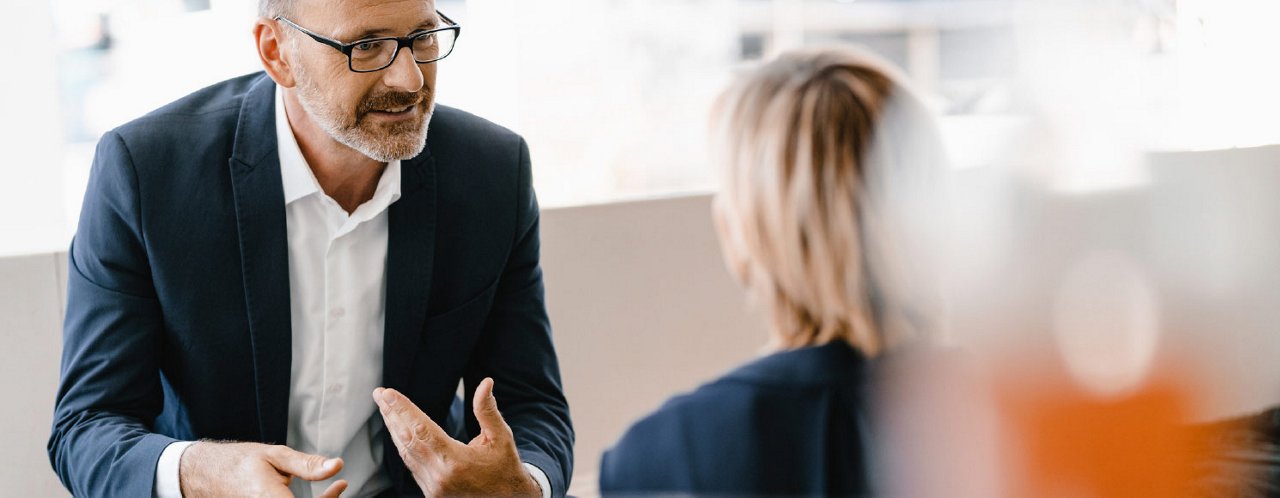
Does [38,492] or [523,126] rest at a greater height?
[523,126]

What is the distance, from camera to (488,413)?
110cm

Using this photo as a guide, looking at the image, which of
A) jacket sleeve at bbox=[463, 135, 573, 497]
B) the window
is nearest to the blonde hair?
the window

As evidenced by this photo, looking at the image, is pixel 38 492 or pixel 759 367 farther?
pixel 38 492

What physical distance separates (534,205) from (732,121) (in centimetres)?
43

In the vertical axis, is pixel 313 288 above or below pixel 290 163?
below

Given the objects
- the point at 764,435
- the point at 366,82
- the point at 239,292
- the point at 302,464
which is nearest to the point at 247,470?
the point at 302,464

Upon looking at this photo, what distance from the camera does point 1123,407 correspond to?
3.53 feet

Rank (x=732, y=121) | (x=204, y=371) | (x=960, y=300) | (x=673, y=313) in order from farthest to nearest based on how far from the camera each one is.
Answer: (x=673, y=313) < (x=204, y=371) < (x=960, y=300) < (x=732, y=121)

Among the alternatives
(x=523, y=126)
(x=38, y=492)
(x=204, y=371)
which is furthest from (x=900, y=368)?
(x=38, y=492)

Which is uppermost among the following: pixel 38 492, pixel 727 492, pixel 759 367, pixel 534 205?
pixel 534 205

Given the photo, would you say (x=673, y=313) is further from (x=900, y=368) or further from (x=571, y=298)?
(x=900, y=368)

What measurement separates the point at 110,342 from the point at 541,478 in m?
0.47

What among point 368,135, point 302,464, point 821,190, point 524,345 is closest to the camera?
point 821,190

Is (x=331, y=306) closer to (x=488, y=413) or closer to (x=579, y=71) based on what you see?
(x=488, y=413)
